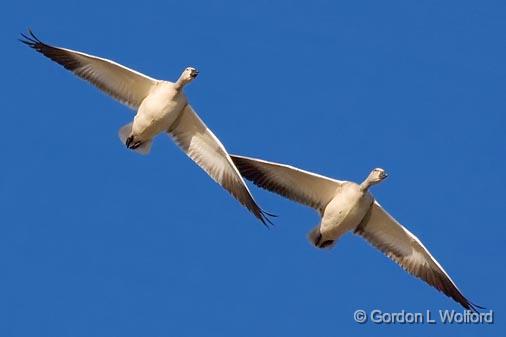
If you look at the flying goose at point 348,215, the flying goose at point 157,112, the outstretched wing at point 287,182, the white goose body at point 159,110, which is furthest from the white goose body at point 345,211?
the white goose body at point 159,110

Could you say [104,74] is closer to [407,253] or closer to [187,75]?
[187,75]

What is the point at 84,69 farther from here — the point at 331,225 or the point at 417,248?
the point at 417,248

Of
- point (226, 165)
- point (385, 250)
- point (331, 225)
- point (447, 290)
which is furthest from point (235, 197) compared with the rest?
point (447, 290)

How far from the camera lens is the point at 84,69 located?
1666 cm

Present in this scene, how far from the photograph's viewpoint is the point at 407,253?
16531 mm

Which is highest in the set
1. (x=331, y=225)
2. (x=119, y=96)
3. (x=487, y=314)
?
(x=119, y=96)

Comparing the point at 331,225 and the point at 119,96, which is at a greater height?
the point at 119,96

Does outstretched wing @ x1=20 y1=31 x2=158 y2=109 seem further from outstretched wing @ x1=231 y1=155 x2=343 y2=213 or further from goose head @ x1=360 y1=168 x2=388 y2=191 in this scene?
goose head @ x1=360 y1=168 x2=388 y2=191

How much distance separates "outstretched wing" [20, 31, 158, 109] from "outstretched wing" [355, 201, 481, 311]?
441 cm

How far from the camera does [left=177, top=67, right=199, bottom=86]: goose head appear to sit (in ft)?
51.6

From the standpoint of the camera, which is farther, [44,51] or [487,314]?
[44,51]

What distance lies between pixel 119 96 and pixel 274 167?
2.94m

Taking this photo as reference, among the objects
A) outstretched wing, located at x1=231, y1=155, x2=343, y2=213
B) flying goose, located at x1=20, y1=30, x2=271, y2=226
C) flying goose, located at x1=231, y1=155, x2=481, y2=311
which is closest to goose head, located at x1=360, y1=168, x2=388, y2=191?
flying goose, located at x1=231, y1=155, x2=481, y2=311

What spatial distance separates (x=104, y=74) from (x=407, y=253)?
6021 mm
